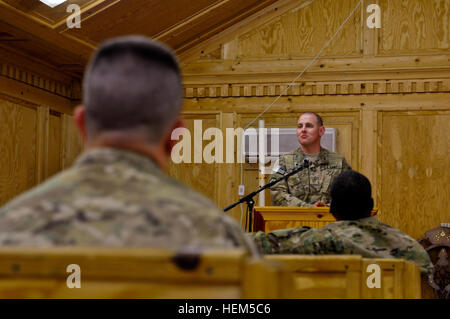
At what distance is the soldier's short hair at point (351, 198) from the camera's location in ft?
8.50

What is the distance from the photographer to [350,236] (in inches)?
96.8

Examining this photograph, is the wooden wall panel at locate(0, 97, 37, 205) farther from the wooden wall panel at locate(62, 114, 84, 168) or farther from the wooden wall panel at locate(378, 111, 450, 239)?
the wooden wall panel at locate(378, 111, 450, 239)

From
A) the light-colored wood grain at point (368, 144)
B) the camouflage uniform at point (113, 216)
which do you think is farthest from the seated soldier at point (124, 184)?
the light-colored wood grain at point (368, 144)

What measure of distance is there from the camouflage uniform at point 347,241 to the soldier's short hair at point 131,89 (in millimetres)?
1266

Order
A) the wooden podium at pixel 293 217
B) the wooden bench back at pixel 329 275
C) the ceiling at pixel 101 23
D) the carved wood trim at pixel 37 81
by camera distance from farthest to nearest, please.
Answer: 1. the carved wood trim at pixel 37 81
2. the ceiling at pixel 101 23
3. the wooden podium at pixel 293 217
4. the wooden bench back at pixel 329 275

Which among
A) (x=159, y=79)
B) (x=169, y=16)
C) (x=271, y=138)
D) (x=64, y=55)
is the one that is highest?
(x=169, y=16)

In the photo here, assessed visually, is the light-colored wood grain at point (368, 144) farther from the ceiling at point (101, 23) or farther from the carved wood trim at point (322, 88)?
the ceiling at point (101, 23)

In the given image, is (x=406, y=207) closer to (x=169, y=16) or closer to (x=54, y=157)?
(x=169, y=16)

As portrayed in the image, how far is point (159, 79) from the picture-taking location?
113 cm

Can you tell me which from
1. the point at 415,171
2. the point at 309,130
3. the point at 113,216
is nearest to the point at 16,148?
the point at 309,130

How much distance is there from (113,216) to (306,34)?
610 centimetres

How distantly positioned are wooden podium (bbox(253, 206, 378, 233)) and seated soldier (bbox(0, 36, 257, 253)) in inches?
121
